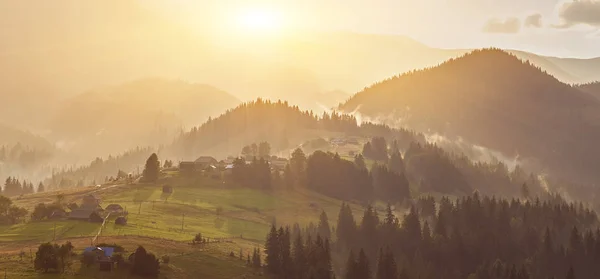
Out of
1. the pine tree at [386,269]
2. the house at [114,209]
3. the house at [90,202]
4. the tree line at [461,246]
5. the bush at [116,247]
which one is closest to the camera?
the bush at [116,247]

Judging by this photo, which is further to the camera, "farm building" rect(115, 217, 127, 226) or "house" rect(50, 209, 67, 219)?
"house" rect(50, 209, 67, 219)

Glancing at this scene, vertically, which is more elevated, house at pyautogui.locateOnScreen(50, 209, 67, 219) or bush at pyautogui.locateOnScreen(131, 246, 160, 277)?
house at pyautogui.locateOnScreen(50, 209, 67, 219)

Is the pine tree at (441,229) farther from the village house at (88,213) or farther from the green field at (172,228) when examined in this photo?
the village house at (88,213)

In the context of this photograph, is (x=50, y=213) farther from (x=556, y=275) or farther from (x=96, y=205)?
(x=556, y=275)

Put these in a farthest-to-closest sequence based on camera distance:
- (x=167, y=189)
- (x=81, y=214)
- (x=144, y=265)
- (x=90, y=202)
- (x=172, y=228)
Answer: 1. (x=167, y=189)
2. (x=90, y=202)
3. (x=172, y=228)
4. (x=81, y=214)
5. (x=144, y=265)

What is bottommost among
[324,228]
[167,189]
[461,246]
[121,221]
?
[461,246]

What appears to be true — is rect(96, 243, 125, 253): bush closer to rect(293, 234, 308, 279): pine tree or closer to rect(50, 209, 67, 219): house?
rect(293, 234, 308, 279): pine tree

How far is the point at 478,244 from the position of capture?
498 feet

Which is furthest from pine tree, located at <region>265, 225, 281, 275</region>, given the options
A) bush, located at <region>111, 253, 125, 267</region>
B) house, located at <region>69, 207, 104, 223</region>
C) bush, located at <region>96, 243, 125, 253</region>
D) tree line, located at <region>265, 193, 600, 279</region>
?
house, located at <region>69, 207, 104, 223</region>

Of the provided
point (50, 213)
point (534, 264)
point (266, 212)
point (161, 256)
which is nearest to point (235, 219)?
point (266, 212)

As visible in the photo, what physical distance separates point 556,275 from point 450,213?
111 ft

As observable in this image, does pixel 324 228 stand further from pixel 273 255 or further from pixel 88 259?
pixel 88 259

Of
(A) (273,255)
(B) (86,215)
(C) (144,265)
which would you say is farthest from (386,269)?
(B) (86,215)

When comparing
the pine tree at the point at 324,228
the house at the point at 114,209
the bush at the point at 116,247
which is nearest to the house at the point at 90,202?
the house at the point at 114,209
